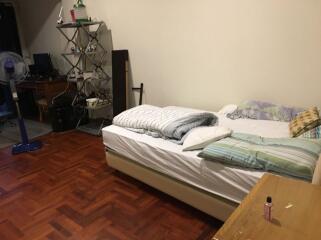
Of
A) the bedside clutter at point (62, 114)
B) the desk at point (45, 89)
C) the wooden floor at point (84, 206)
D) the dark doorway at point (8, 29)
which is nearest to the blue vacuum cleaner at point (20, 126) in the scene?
the wooden floor at point (84, 206)

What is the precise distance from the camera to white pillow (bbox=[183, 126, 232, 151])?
1.92 meters

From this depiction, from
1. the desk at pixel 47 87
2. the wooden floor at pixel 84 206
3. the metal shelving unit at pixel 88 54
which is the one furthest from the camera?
the desk at pixel 47 87

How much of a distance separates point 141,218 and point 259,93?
5.48ft

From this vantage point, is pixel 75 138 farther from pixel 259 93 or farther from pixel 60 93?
pixel 259 93

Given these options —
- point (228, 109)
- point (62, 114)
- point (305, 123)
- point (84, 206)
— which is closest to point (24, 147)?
point (62, 114)

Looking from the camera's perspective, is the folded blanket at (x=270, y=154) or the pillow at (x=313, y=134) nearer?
the folded blanket at (x=270, y=154)

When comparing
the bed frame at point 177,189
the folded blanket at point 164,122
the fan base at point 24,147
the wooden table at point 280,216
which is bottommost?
the fan base at point 24,147

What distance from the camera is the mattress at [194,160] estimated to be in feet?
5.37

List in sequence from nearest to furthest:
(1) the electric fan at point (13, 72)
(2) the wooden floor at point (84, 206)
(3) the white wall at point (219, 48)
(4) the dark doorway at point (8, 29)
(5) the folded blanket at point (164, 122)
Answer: (2) the wooden floor at point (84, 206) < (5) the folded blanket at point (164, 122) < (3) the white wall at point (219, 48) < (1) the electric fan at point (13, 72) < (4) the dark doorway at point (8, 29)

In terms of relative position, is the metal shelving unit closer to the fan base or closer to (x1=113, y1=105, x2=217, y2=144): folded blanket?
the fan base

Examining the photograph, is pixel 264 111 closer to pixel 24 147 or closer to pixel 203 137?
pixel 203 137

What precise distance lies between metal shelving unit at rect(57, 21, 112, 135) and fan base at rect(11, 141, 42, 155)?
0.77 meters

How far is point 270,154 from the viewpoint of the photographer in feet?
5.14

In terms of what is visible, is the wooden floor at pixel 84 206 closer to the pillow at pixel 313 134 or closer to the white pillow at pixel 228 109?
the pillow at pixel 313 134
